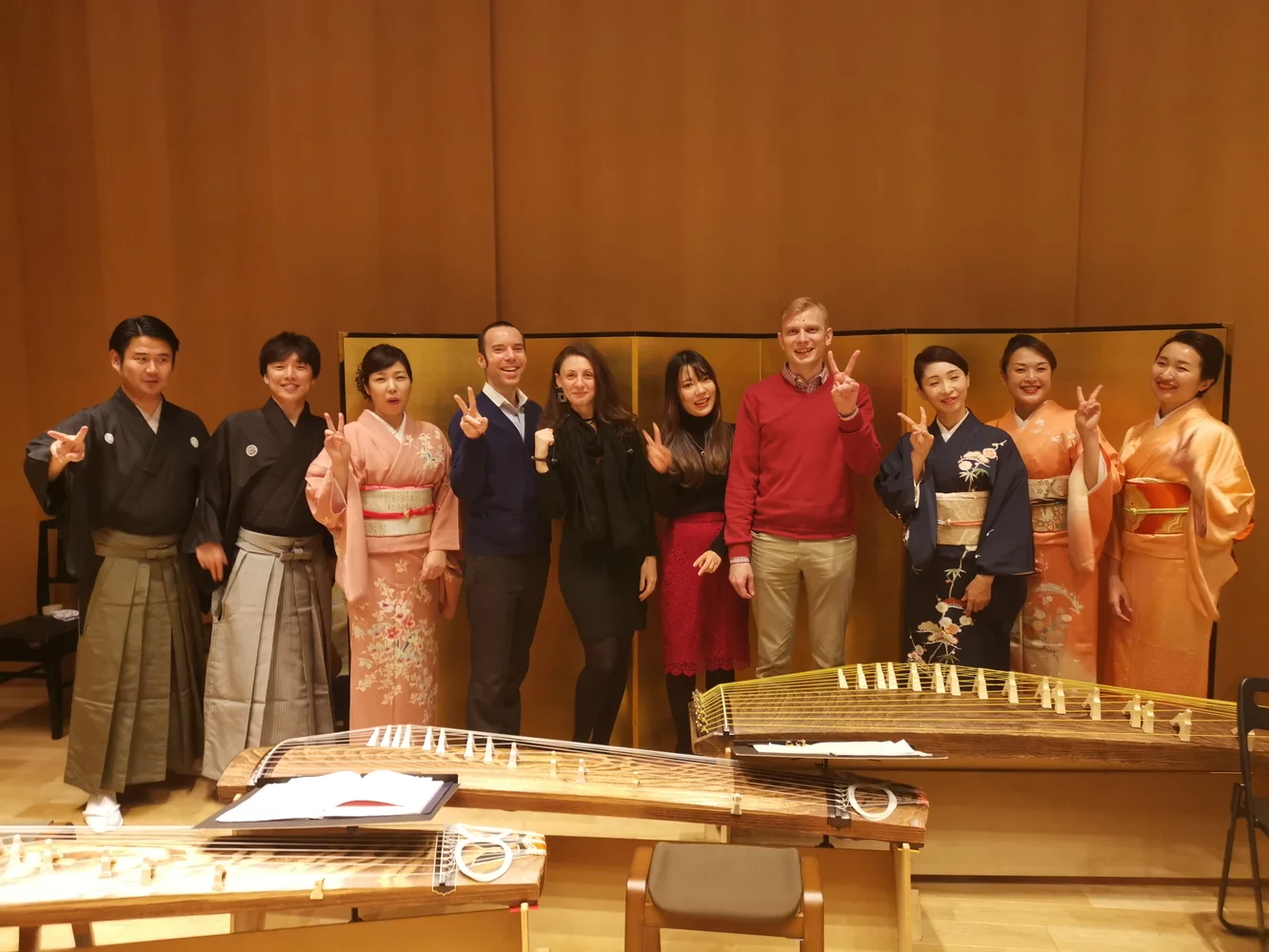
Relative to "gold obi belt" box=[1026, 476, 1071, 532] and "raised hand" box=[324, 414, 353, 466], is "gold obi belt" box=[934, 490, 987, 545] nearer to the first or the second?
"gold obi belt" box=[1026, 476, 1071, 532]

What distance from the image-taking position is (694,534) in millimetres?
3475

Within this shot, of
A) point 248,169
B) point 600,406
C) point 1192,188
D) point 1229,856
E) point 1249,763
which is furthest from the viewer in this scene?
point 248,169

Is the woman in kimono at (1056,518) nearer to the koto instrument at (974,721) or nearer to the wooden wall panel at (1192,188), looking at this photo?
the koto instrument at (974,721)

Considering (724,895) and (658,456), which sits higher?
(658,456)

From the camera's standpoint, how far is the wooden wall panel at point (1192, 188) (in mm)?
4082

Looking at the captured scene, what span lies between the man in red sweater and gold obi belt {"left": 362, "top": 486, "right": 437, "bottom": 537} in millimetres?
1172

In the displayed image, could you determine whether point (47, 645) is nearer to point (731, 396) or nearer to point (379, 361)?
point (379, 361)

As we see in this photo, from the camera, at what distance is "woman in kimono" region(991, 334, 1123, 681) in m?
3.22

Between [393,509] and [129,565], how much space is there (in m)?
1.08

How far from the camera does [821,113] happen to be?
4316mm

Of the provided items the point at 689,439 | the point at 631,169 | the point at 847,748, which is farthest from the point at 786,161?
the point at 847,748

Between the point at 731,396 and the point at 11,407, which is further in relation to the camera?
the point at 11,407

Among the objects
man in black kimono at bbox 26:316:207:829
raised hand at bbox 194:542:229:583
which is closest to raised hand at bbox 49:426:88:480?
Answer: man in black kimono at bbox 26:316:207:829

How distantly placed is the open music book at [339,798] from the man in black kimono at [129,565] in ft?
5.91
